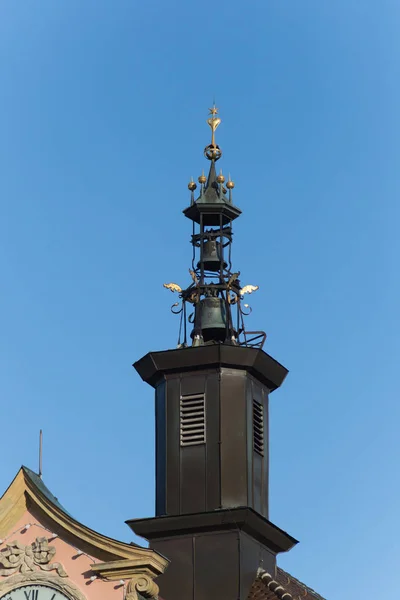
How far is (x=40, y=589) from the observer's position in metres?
47.0

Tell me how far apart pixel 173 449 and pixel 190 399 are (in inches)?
47.0

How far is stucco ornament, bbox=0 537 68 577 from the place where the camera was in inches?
1860

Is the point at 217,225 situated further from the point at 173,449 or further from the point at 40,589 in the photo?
the point at 40,589

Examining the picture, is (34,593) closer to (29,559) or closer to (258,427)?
(29,559)

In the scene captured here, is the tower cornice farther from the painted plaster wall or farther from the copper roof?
the painted plaster wall

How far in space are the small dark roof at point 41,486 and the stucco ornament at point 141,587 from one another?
→ 6.25 feet

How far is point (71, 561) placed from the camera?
47.5 meters

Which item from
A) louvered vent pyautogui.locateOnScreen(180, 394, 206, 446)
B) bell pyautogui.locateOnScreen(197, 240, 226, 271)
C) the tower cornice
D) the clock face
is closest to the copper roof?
louvered vent pyautogui.locateOnScreen(180, 394, 206, 446)

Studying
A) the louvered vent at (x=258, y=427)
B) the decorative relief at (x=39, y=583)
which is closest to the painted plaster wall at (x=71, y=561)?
the decorative relief at (x=39, y=583)

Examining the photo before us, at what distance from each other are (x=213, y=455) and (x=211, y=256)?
18.1 feet

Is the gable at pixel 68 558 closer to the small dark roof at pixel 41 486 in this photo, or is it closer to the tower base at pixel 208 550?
the small dark roof at pixel 41 486

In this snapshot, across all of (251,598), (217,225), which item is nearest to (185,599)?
(251,598)

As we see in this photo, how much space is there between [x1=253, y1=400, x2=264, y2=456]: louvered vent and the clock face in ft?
28.8

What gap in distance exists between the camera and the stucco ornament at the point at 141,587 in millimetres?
46969
